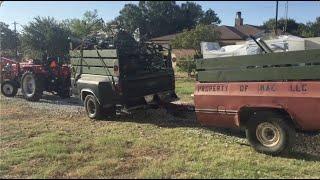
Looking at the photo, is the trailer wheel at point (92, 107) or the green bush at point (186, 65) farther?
the green bush at point (186, 65)

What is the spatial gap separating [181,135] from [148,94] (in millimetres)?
2341

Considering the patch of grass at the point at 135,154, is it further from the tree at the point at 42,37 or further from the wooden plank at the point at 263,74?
the tree at the point at 42,37

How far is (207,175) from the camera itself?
633 centimetres

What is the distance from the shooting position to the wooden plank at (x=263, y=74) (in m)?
7.01

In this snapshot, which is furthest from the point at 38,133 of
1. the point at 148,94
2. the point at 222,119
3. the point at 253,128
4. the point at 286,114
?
the point at 286,114

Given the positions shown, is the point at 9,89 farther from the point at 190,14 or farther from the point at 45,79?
the point at 190,14

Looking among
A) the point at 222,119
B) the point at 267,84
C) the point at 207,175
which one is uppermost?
the point at 267,84

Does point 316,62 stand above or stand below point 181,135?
above

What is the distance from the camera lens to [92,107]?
1175 cm

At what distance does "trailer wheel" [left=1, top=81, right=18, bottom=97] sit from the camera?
56.9ft

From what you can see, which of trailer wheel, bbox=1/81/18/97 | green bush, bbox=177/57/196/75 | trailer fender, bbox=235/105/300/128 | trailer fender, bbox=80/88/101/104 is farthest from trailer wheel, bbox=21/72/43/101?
green bush, bbox=177/57/196/75

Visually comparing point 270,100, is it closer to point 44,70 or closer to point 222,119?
point 222,119

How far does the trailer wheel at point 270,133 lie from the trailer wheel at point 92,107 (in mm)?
4668

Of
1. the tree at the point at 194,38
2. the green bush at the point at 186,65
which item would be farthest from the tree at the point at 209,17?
the green bush at the point at 186,65
